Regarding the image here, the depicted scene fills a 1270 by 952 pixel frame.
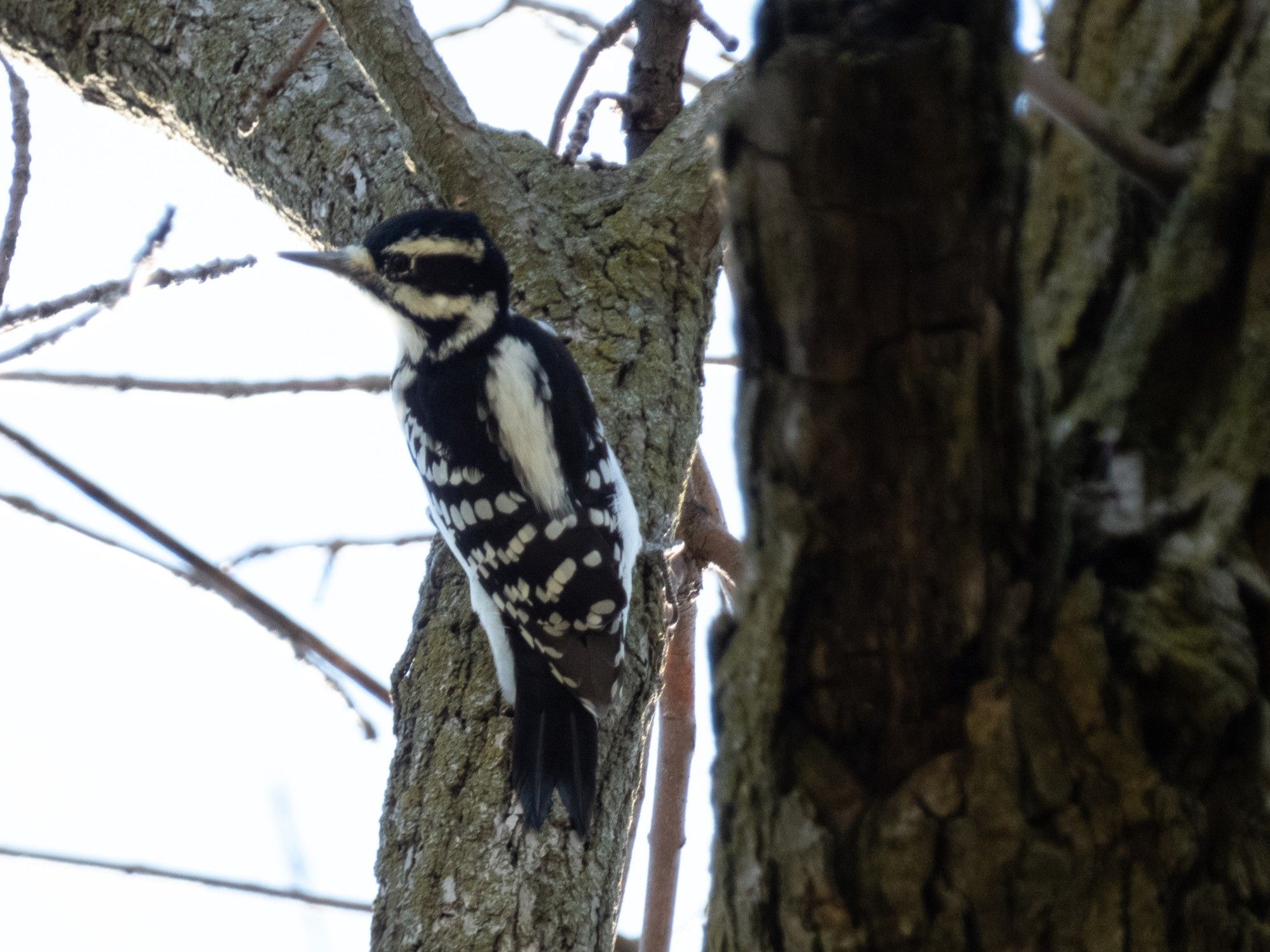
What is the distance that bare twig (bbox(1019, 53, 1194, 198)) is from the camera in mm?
854

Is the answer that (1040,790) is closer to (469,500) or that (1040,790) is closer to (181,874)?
(181,874)

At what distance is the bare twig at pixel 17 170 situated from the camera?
1.93m

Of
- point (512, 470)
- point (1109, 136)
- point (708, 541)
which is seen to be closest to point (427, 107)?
point (512, 470)

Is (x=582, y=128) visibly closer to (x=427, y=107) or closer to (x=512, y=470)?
(x=427, y=107)

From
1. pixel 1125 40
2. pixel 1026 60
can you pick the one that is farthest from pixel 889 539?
pixel 1125 40

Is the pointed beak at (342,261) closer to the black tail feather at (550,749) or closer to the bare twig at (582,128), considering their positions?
the bare twig at (582,128)

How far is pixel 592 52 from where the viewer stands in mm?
2975

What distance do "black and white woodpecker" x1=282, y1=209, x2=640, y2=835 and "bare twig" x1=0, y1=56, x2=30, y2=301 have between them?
2.38 ft

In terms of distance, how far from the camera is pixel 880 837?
2.95ft

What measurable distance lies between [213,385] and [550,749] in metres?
1.15

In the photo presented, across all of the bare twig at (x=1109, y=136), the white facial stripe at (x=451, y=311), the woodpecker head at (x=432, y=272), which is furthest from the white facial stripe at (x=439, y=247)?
the bare twig at (x=1109, y=136)

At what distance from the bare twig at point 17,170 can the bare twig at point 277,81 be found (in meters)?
0.85

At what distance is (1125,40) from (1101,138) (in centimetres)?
35

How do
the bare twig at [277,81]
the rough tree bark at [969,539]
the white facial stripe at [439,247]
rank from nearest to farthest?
the rough tree bark at [969,539] → the white facial stripe at [439,247] → the bare twig at [277,81]
